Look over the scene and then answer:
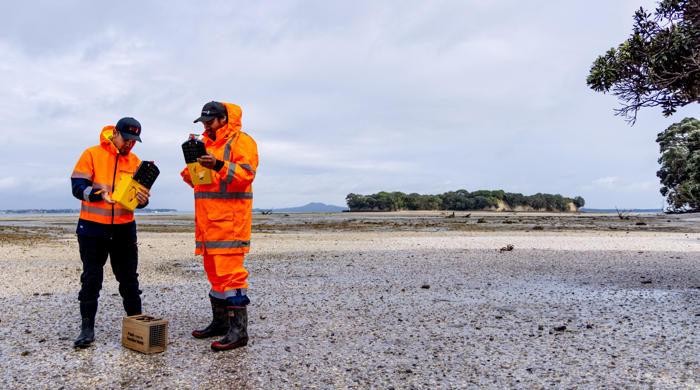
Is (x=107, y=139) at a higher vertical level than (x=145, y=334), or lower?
higher

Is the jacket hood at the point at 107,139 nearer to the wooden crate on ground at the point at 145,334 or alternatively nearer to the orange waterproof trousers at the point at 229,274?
the orange waterproof trousers at the point at 229,274

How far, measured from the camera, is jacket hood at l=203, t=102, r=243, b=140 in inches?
168

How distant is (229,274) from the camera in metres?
4.07

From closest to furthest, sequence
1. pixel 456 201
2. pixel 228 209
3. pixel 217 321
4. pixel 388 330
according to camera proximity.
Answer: pixel 228 209 → pixel 217 321 → pixel 388 330 → pixel 456 201

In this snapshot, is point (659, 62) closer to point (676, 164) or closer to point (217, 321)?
point (217, 321)

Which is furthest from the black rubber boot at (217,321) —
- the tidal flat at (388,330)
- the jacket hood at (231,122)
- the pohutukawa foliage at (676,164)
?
the pohutukawa foliage at (676,164)

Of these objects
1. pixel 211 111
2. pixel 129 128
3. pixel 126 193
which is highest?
pixel 211 111

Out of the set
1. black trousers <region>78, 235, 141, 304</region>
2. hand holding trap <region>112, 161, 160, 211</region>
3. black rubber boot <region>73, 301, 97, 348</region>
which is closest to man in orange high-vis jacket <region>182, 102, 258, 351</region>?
hand holding trap <region>112, 161, 160, 211</region>

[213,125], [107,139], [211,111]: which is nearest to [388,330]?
[213,125]

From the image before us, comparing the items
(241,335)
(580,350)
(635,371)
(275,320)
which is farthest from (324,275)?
(635,371)

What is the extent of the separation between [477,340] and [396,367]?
1194mm

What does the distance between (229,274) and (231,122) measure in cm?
154

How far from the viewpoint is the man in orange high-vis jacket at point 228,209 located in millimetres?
3982

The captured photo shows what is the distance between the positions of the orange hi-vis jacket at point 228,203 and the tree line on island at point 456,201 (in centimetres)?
9553
